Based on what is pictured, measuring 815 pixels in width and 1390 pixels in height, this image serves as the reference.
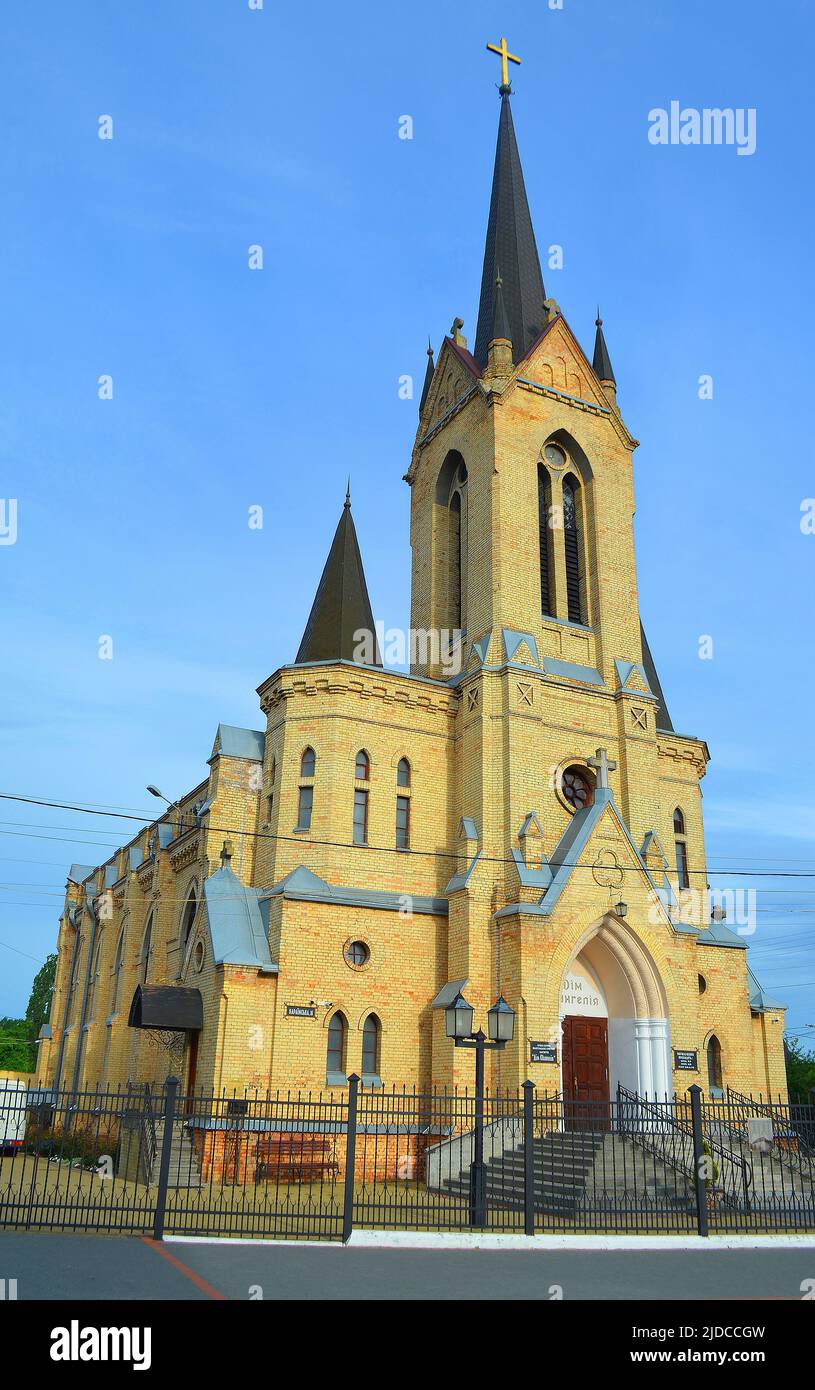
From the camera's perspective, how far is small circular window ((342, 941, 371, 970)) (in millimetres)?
22438

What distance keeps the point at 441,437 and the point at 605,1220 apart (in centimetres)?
2201

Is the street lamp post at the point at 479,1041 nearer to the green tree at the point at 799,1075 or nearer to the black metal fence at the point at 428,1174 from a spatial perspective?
the black metal fence at the point at 428,1174

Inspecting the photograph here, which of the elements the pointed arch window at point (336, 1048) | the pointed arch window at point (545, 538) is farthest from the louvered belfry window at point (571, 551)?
the pointed arch window at point (336, 1048)

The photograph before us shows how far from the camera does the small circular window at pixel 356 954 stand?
22438 mm

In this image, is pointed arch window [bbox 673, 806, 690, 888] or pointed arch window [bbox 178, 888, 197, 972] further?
pointed arch window [bbox 673, 806, 690, 888]

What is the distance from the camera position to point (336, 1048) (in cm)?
2197

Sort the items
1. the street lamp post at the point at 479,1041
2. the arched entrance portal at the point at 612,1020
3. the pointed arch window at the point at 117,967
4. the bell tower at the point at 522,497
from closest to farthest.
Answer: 1. the street lamp post at the point at 479,1041
2. the arched entrance portal at the point at 612,1020
3. the bell tower at the point at 522,497
4. the pointed arch window at the point at 117,967

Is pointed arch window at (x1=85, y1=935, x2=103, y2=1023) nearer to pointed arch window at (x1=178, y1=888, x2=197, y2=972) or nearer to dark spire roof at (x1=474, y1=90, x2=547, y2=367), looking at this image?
pointed arch window at (x1=178, y1=888, x2=197, y2=972)

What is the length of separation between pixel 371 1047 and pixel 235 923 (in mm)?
3962

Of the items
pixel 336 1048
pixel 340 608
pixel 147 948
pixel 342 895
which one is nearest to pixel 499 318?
pixel 340 608

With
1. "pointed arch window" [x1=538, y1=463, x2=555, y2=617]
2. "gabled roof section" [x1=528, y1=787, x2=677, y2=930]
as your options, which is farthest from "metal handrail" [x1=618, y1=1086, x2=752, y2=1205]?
"pointed arch window" [x1=538, y1=463, x2=555, y2=617]

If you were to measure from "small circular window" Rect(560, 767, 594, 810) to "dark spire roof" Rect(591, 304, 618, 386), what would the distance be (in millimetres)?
11992

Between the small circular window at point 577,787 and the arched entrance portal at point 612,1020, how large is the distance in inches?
136
